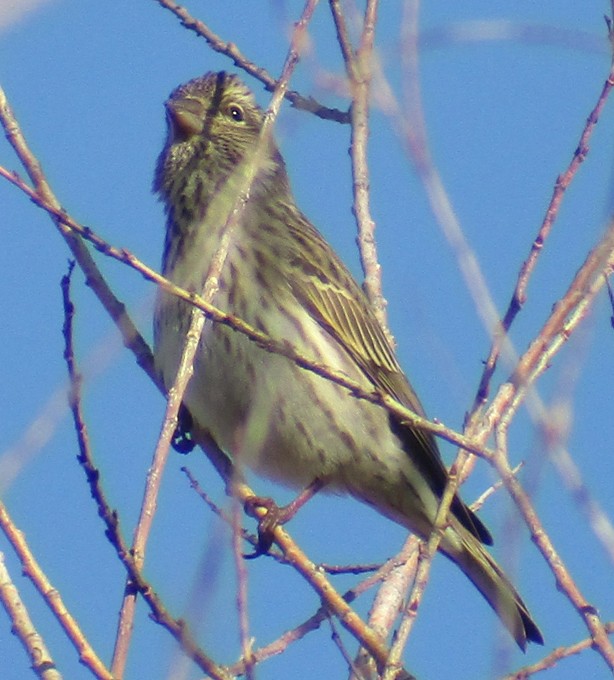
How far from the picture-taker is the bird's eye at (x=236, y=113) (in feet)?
23.8

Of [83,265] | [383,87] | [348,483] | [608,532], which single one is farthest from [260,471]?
[608,532]

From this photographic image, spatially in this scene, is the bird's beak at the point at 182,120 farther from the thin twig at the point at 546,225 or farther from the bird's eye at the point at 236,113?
the thin twig at the point at 546,225

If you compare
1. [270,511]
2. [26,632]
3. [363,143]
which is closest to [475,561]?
[270,511]

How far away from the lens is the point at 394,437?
6223 mm

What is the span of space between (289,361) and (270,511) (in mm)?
665

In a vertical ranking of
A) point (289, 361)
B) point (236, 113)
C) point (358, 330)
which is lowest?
point (289, 361)

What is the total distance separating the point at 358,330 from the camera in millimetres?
6383

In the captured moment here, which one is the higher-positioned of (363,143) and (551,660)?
(363,143)

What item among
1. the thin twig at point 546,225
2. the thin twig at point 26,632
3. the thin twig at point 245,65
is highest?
the thin twig at point 245,65

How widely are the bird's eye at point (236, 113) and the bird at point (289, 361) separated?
0.40 metres

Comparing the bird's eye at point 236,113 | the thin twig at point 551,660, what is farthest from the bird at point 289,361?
the thin twig at point 551,660

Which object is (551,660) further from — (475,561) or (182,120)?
(182,120)

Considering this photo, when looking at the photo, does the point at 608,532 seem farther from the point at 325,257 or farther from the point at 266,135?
the point at 325,257

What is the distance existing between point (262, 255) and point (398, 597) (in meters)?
1.87
